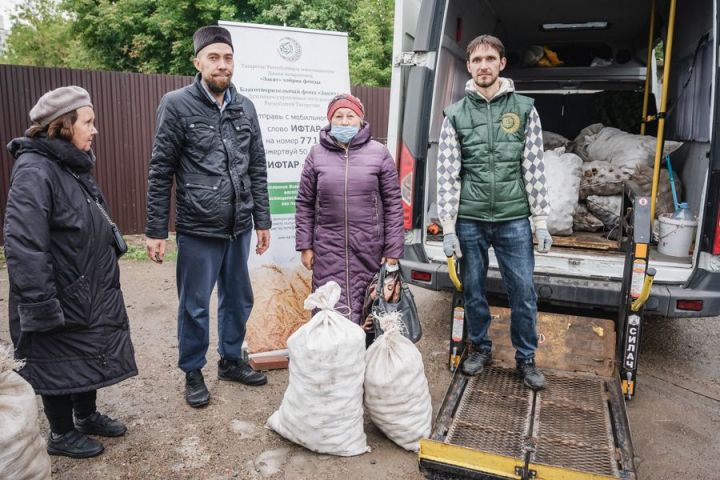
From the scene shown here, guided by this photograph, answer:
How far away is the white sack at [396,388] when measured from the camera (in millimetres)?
2828

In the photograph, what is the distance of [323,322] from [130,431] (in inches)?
50.5

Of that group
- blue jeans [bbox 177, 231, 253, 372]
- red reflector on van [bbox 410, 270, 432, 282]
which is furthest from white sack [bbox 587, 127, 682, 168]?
blue jeans [bbox 177, 231, 253, 372]

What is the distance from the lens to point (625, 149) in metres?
4.93

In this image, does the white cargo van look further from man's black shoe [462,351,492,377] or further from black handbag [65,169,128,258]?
Answer: black handbag [65,169,128,258]

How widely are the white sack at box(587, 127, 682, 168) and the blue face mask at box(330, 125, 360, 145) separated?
8.73 feet

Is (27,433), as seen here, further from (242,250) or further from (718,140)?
(718,140)

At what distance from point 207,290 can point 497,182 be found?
5.70ft

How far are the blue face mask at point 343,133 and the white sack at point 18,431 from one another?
1875 millimetres

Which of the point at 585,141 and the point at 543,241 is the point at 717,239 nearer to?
the point at 543,241

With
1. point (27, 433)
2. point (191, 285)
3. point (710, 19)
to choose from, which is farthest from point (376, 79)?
point (27, 433)

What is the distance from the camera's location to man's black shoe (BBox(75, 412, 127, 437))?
3.06m

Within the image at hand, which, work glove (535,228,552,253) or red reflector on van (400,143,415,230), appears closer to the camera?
work glove (535,228,552,253)

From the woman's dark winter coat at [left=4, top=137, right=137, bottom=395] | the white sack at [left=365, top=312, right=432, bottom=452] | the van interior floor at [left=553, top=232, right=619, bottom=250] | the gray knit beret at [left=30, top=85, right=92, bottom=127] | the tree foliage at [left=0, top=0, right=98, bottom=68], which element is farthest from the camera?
the tree foliage at [left=0, top=0, right=98, bottom=68]

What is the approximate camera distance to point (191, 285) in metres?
3.31
